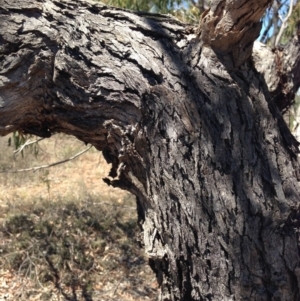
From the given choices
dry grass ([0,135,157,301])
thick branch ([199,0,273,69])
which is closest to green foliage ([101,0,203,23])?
thick branch ([199,0,273,69])

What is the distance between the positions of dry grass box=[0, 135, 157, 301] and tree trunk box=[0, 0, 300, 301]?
3882 millimetres

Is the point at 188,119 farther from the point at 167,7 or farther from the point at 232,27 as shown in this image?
the point at 167,7

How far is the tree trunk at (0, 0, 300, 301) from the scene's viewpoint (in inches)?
57.5

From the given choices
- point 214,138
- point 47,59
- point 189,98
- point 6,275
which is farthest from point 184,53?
point 6,275

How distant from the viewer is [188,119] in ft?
4.83

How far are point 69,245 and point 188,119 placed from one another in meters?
4.59

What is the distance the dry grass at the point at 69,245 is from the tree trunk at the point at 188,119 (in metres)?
3.88

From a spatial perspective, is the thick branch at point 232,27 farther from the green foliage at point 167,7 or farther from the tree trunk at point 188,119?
the green foliage at point 167,7

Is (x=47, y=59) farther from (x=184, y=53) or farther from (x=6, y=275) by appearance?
(x=6, y=275)

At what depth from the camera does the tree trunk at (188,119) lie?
1460 millimetres

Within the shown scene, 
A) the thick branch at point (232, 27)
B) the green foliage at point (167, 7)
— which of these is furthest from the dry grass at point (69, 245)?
the thick branch at point (232, 27)

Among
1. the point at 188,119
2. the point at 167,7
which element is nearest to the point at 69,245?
the point at 167,7

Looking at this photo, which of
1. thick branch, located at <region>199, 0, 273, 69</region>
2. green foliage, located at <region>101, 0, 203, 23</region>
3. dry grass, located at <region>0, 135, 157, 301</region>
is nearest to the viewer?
thick branch, located at <region>199, 0, 273, 69</region>

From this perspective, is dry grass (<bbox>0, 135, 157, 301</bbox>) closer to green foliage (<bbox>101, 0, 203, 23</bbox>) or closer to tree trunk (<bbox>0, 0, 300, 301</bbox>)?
green foliage (<bbox>101, 0, 203, 23</bbox>)
